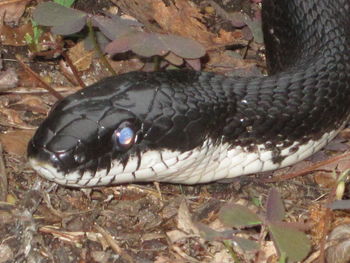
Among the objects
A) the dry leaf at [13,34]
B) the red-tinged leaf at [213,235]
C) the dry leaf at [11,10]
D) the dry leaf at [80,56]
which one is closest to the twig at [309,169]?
the red-tinged leaf at [213,235]

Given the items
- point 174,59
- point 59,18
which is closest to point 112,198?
point 174,59

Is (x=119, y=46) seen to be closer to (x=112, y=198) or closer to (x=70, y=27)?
(x=70, y=27)

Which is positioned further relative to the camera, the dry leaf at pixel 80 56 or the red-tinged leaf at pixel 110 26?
the dry leaf at pixel 80 56

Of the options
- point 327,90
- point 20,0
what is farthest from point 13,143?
point 327,90

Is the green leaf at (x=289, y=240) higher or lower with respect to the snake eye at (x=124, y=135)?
higher

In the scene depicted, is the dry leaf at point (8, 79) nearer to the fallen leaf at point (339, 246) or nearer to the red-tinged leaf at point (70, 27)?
the red-tinged leaf at point (70, 27)
